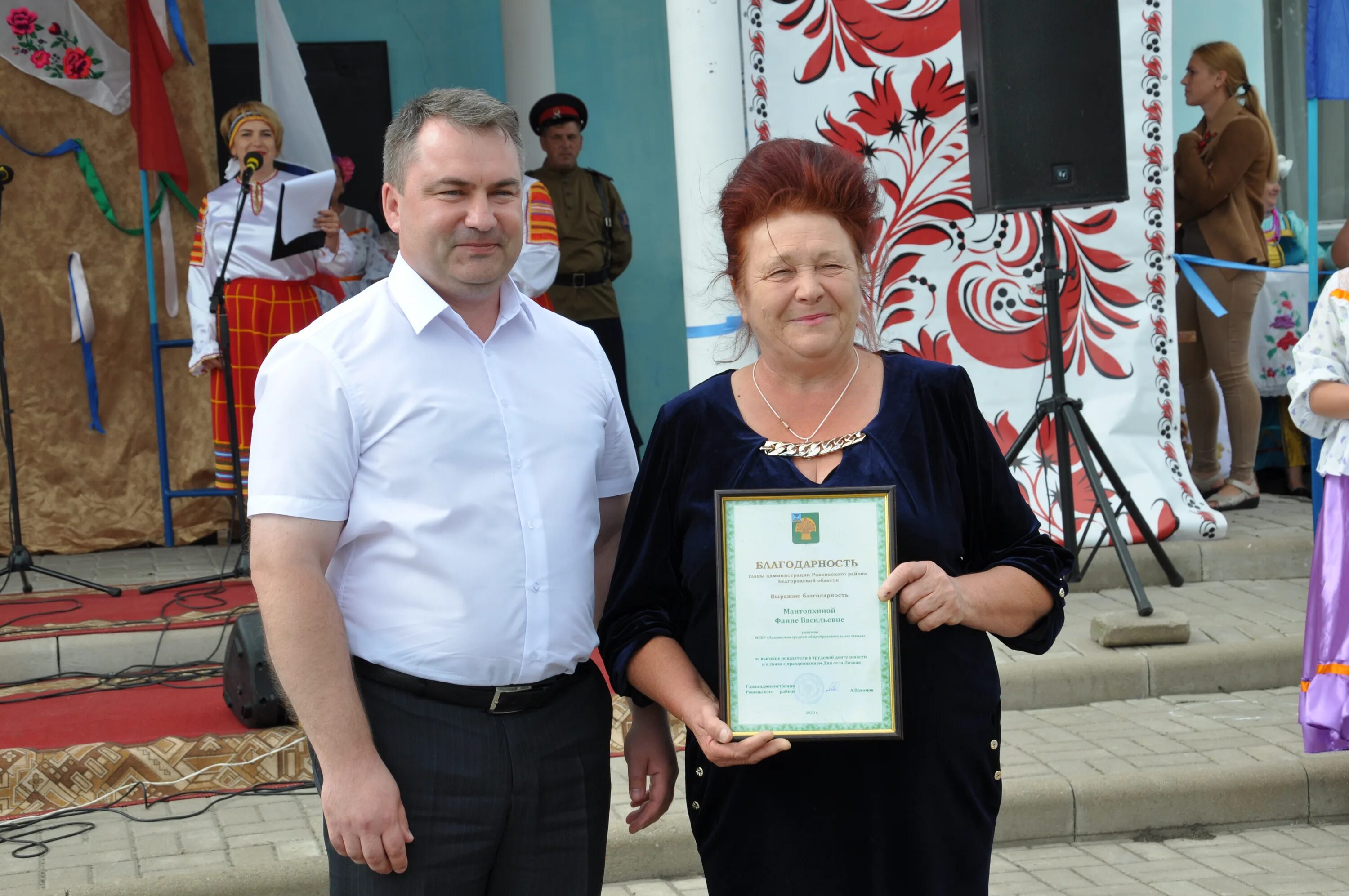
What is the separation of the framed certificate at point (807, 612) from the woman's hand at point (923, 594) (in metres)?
0.02

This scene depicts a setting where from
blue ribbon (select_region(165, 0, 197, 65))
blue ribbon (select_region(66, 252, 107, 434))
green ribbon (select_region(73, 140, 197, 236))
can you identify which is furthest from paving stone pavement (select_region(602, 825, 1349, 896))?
blue ribbon (select_region(165, 0, 197, 65))

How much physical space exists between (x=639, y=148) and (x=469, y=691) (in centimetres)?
720

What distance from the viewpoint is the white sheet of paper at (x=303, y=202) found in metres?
6.04

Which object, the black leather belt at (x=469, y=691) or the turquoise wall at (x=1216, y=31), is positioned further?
the turquoise wall at (x=1216, y=31)

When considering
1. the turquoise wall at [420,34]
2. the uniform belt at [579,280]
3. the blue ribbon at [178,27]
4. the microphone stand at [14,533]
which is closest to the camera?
the microphone stand at [14,533]

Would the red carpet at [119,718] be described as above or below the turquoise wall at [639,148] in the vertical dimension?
below

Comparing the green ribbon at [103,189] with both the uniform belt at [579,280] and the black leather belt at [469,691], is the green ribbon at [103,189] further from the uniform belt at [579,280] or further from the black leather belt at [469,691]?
the black leather belt at [469,691]

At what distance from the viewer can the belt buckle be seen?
6.70 ft

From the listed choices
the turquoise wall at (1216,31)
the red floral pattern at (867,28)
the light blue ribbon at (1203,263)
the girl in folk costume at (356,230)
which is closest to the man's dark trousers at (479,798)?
the red floral pattern at (867,28)

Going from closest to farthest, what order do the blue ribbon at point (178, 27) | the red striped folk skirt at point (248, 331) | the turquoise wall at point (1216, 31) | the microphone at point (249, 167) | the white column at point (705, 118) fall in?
the white column at point (705, 118) < the microphone at point (249, 167) < the red striped folk skirt at point (248, 331) < the blue ribbon at point (178, 27) < the turquoise wall at point (1216, 31)

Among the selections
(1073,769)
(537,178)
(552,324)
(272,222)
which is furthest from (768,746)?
(537,178)

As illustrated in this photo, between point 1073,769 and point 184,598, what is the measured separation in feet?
12.4

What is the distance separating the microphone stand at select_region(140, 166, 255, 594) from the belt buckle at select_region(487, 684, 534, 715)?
4.35m

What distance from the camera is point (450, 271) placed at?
→ 6.73 feet
